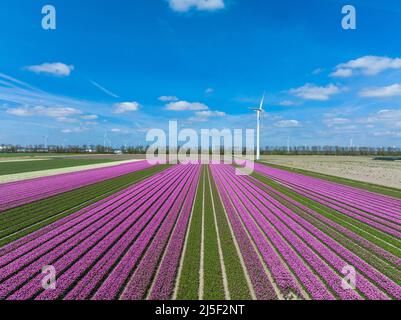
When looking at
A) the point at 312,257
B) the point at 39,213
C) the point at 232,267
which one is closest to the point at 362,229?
the point at 312,257

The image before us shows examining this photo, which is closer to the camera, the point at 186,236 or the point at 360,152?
the point at 186,236

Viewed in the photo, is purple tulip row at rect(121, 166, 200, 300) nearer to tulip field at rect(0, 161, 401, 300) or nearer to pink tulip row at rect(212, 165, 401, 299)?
tulip field at rect(0, 161, 401, 300)

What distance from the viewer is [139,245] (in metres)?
5.78

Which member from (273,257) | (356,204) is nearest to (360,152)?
(356,204)

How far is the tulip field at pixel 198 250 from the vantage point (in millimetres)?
3949

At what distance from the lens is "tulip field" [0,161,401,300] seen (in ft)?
13.0

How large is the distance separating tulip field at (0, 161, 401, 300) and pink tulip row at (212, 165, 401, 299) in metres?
0.02

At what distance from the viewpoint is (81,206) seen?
9.62 m

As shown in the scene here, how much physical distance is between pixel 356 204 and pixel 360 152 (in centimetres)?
12601

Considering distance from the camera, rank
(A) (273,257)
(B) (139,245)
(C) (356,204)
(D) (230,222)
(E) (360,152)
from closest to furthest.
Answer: (A) (273,257)
(B) (139,245)
(D) (230,222)
(C) (356,204)
(E) (360,152)

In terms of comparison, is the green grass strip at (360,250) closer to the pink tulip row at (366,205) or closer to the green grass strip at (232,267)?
the pink tulip row at (366,205)

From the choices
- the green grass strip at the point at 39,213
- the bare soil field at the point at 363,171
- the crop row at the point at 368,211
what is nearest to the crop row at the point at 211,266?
the crop row at the point at 368,211
